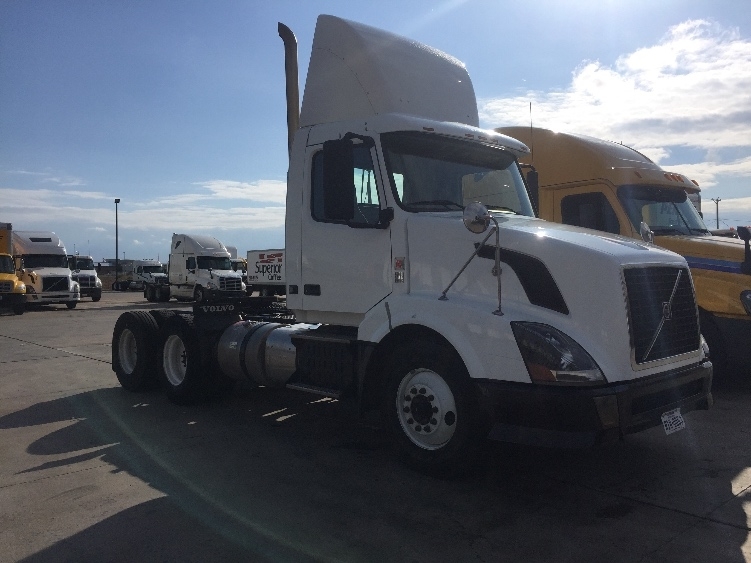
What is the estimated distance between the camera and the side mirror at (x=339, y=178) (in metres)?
5.07

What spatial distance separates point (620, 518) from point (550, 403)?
900mm

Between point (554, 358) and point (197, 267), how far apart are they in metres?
26.7

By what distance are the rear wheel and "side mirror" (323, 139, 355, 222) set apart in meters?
3.19

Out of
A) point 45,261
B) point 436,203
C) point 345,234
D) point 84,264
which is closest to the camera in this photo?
point 436,203

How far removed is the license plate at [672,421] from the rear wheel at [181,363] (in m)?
5.09

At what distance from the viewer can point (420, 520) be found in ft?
13.2

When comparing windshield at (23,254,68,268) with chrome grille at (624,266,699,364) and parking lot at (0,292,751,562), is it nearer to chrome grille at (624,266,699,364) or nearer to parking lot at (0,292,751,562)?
parking lot at (0,292,751,562)

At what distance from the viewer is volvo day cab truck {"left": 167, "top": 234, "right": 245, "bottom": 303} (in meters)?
28.5

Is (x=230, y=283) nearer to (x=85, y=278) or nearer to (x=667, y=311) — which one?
(x=85, y=278)

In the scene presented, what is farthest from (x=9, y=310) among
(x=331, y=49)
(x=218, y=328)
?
(x=331, y=49)

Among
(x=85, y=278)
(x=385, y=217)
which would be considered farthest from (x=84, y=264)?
(x=385, y=217)

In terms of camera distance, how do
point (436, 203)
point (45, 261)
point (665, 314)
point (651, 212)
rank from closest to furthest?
point (665, 314)
point (436, 203)
point (651, 212)
point (45, 261)

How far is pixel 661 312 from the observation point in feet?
14.9

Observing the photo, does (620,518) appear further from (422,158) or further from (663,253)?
(422,158)
